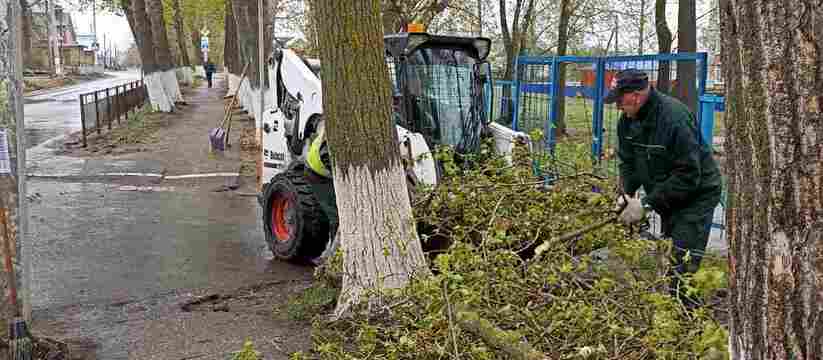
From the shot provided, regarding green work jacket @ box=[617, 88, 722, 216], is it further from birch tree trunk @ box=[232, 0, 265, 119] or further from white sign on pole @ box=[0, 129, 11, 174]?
birch tree trunk @ box=[232, 0, 265, 119]

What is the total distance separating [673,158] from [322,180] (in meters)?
3.63

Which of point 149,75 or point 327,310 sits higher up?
point 149,75

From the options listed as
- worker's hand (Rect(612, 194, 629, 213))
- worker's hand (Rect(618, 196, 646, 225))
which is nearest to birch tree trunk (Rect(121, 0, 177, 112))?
worker's hand (Rect(612, 194, 629, 213))

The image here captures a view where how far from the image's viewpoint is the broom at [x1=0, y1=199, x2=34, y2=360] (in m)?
4.69

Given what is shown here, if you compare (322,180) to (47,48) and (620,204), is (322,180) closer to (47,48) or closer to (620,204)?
(620,204)

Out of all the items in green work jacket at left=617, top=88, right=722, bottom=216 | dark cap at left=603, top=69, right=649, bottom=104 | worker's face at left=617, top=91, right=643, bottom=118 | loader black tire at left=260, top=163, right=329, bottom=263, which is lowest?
loader black tire at left=260, top=163, right=329, bottom=263

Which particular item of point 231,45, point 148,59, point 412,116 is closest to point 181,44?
point 231,45

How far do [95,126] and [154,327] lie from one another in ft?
44.9

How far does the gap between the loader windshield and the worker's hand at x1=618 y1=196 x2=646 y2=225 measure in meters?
2.60

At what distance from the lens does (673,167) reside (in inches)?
193

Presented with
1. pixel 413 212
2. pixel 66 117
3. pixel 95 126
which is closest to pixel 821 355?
pixel 413 212

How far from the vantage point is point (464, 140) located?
7.41m

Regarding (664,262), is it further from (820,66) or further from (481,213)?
(820,66)

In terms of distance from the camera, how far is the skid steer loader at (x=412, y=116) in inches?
274
